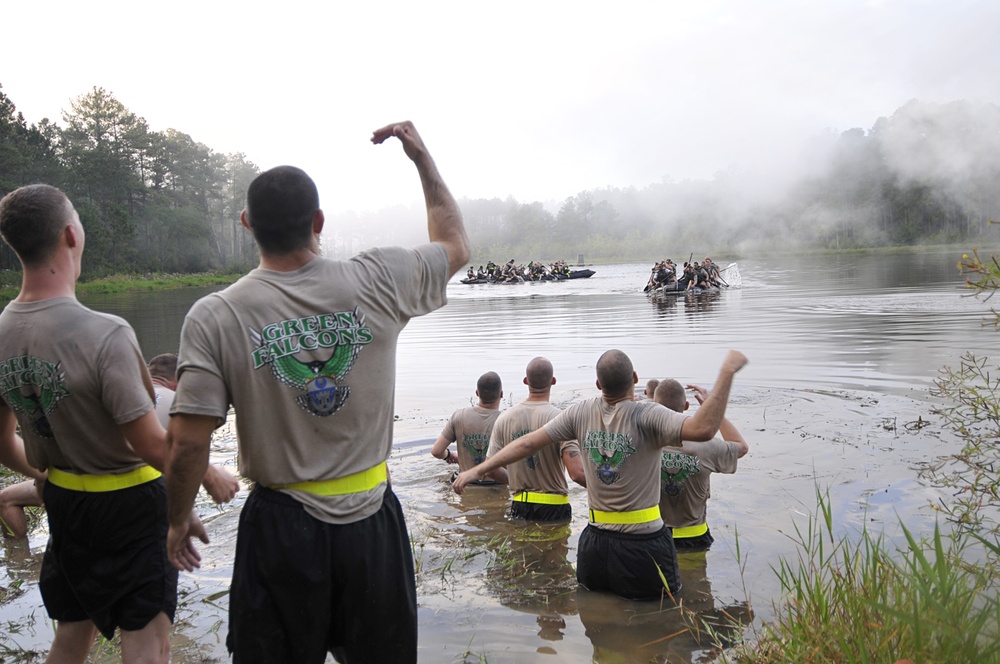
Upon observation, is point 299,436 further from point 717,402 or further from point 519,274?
point 519,274

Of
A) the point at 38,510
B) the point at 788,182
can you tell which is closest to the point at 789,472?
the point at 38,510

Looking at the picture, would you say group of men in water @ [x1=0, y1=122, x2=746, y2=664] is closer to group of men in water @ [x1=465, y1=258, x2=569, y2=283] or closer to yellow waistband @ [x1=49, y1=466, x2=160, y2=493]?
yellow waistband @ [x1=49, y1=466, x2=160, y2=493]

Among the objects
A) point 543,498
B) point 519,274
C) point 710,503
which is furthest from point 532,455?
point 519,274

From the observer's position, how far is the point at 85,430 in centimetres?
328

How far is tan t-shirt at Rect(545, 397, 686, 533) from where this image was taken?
5.20 meters

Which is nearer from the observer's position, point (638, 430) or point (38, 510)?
point (638, 430)

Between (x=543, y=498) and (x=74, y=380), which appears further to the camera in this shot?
(x=543, y=498)

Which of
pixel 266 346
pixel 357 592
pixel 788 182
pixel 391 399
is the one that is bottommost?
pixel 357 592

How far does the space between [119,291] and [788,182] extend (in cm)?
12040

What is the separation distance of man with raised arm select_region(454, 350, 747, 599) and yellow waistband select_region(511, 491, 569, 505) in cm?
172

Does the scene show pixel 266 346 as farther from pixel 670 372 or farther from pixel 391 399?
pixel 670 372

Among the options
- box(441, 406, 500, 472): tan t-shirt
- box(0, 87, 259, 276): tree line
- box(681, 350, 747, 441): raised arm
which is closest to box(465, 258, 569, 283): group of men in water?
box(0, 87, 259, 276): tree line

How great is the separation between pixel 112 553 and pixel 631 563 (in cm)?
312

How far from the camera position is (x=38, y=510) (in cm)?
755
